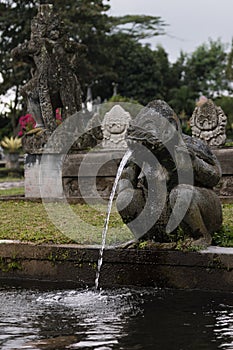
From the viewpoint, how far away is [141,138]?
5.82m

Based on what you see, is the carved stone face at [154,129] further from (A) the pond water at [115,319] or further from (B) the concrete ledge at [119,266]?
(A) the pond water at [115,319]

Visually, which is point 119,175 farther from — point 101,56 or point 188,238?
point 101,56

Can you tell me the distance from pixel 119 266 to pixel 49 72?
22.1 feet

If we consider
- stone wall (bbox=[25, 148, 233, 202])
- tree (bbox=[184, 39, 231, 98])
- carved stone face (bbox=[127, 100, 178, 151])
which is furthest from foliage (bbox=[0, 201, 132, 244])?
tree (bbox=[184, 39, 231, 98])

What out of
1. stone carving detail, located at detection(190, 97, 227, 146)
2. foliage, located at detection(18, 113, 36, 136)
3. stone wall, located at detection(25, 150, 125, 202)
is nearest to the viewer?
stone wall, located at detection(25, 150, 125, 202)

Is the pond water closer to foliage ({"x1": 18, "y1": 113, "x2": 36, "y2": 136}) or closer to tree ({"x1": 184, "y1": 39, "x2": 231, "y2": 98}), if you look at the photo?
foliage ({"x1": 18, "y1": 113, "x2": 36, "y2": 136})

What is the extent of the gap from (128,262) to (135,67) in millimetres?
44586

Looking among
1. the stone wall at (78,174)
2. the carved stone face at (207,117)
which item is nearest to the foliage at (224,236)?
the stone wall at (78,174)

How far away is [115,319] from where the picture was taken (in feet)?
17.0

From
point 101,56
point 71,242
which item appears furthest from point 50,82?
point 101,56

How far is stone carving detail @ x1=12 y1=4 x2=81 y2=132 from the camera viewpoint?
12.4 metres

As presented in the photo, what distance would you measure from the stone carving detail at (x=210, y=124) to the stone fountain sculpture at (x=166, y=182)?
5159mm

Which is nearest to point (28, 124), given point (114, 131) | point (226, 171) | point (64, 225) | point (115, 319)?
point (114, 131)

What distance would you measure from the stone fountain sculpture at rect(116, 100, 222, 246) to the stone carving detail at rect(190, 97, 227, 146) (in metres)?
5.16
